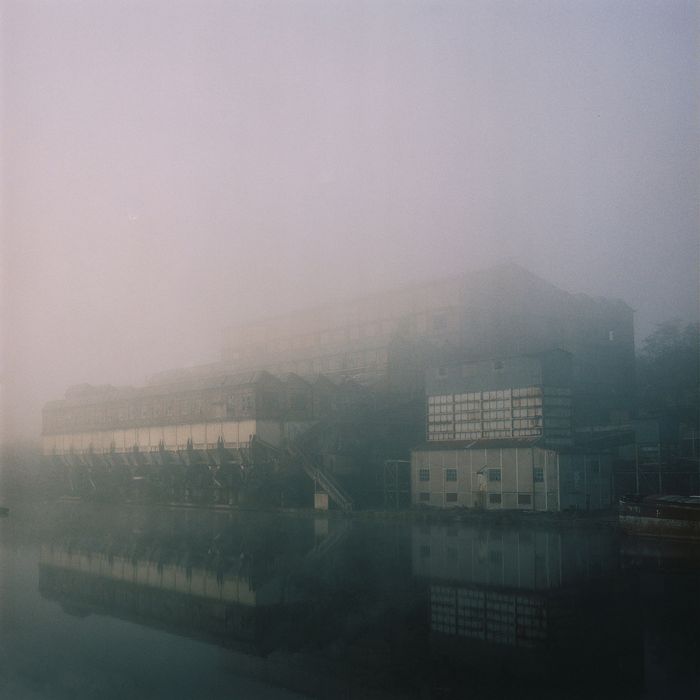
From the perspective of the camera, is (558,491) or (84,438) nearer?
(558,491)

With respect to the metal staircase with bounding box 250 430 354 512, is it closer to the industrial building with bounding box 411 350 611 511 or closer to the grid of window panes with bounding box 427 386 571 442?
the industrial building with bounding box 411 350 611 511

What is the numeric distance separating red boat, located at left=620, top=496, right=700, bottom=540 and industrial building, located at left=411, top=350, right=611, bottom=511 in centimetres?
626

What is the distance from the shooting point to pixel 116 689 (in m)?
11.8

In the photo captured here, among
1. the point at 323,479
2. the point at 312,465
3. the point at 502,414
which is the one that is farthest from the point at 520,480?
the point at 312,465

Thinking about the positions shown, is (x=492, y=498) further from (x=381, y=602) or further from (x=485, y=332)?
(x=381, y=602)

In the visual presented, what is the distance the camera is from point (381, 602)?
1702 cm

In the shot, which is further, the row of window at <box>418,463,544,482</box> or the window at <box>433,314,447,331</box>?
the window at <box>433,314,447,331</box>

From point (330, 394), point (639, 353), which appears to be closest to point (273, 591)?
point (330, 394)

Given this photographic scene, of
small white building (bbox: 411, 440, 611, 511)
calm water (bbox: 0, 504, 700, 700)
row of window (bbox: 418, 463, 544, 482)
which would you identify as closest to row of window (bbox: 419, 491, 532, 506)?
small white building (bbox: 411, 440, 611, 511)

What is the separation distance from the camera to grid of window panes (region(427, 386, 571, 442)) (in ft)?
128

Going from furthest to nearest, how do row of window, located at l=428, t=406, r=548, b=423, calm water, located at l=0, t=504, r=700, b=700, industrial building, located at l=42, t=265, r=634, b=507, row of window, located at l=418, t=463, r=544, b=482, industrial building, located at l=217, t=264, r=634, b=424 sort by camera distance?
industrial building, located at l=217, t=264, r=634, b=424 < industrial building, located at l=42, t=265, r=634, b=507 < row of window, located at l=428, t=406, r=548, b=423 < row of window, located at l=418, t=463, r=544, b=482 < calm water, located at l=0, t=504, r=700, b=700

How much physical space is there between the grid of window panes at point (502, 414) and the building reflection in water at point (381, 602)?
8689 mm

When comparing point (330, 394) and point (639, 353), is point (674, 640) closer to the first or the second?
point (330, 394)

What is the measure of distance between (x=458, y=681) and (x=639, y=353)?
2833 inches
